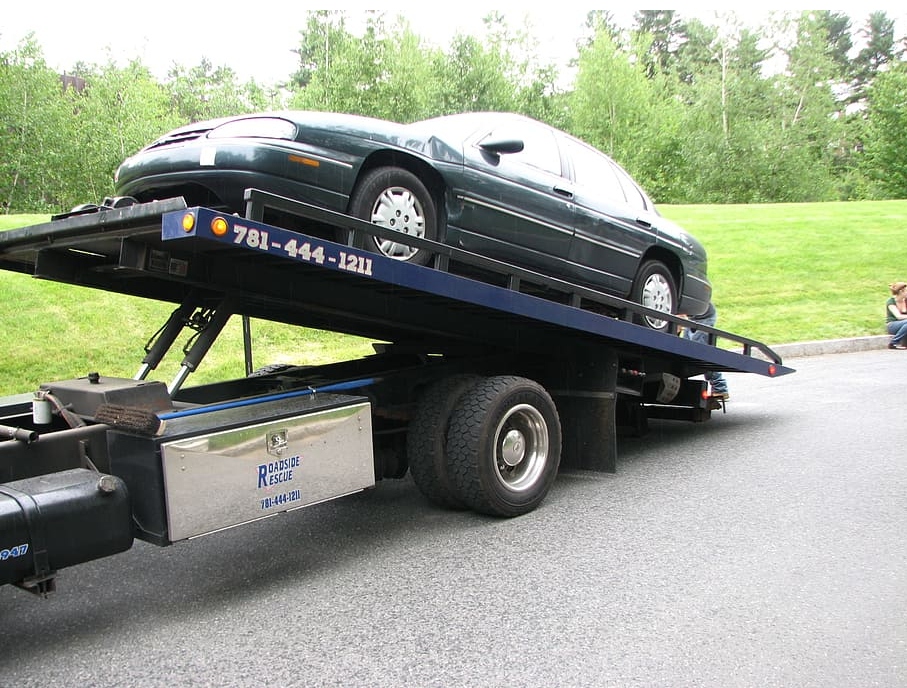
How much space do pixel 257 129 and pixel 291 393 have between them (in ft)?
4.41

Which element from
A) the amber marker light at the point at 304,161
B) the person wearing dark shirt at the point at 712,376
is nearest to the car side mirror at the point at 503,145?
the amber marker light at the point at 304,161

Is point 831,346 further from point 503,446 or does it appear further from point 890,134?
point 890,134

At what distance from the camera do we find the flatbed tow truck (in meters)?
3.32

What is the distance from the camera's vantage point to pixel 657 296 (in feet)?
22.7

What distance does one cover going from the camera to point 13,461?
A: 333 cm

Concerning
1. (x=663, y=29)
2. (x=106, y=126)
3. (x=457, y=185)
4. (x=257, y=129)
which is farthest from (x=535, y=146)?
(x=663, y=29)

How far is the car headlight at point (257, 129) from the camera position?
162 inches

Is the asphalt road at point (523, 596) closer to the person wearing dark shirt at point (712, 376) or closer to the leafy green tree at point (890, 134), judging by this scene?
the person wearing dark shirt at point (712, 376)

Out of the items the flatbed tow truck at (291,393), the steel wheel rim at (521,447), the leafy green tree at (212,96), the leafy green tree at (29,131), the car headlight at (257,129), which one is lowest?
the steel wheel rim at (521,447)

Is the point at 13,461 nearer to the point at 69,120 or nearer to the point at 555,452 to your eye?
the point at 555,452

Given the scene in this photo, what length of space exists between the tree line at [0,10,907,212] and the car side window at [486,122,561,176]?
2052 cm

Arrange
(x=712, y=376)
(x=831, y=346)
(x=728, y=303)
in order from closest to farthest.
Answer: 1. (x=712, y=376)
2. (x=831, y=346)
3. (x=728, y=303)

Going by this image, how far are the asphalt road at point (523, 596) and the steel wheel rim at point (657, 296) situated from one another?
1420mm

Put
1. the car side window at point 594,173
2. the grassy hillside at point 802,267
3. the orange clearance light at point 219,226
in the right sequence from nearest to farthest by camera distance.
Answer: the orange clearance light at point 219,226 → the car side window at point 594,173 → the grassy hillside at point 802,267
